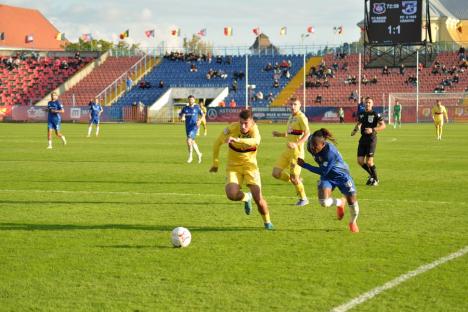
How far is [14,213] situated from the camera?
12.6m

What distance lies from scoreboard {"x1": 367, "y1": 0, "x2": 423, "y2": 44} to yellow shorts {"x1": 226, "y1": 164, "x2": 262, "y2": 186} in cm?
3899

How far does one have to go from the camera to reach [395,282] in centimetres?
774

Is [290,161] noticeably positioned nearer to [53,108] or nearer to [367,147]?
[367,147]

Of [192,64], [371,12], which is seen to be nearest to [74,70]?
[192,64]

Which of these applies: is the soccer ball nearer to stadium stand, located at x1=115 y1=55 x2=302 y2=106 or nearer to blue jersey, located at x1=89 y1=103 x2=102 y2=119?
blue jersey, located at x1=89 y1=103 x2=102 y2=119

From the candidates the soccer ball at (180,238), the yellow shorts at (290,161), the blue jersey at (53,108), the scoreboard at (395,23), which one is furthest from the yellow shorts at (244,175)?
the scoreboard at (395,23)

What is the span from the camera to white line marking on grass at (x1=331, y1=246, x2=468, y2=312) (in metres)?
6.88

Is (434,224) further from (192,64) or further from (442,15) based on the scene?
(442,15)

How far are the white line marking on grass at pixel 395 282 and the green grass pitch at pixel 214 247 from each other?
0.28 feet

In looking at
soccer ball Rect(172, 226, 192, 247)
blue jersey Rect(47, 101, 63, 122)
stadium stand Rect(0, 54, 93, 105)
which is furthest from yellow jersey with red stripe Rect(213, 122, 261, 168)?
stadium stand Rect(0, 54, 93, 105)

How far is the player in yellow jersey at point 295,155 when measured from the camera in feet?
45.4

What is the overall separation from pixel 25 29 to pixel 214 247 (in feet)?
379

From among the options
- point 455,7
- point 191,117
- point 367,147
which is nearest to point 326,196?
point 367,147

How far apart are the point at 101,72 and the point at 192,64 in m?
9.70
